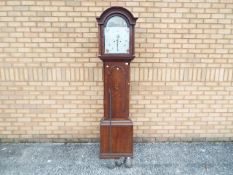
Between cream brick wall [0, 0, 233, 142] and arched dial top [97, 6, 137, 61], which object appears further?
cream brick wall [0, 0, 233, 142]

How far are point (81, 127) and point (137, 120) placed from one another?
95 centimetres

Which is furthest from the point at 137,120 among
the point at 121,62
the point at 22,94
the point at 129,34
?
the point at 22,94

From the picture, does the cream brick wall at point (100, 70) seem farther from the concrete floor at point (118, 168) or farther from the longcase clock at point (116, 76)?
the longcase clock at point (116, 76)

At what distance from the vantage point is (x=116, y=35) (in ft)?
12.7

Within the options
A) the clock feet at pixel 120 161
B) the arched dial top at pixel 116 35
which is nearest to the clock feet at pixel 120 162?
the clock feet at pixel 120 161

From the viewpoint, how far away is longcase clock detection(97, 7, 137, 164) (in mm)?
3826

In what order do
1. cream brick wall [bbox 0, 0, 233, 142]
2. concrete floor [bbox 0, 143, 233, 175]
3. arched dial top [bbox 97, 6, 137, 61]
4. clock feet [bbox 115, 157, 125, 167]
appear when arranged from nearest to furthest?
arched dial top [bbox 97, 6, 137, 61] < concrete floor [bbox 0, 143, 233, 175] < clock feet [bbox 115, 157, 125, 167] < cream brick wall [bbox 0, 0, 233, 142]

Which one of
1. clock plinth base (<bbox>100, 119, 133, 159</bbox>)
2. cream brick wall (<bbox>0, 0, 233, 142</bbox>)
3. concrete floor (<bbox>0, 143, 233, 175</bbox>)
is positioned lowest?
concrete floor (<bbox>0, 143, 233, 175</bbox>)

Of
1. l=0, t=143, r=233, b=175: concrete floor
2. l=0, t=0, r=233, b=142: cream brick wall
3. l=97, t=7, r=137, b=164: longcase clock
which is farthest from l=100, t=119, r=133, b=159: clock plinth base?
l=0, t=0, r=233, b=142: cream brick wall

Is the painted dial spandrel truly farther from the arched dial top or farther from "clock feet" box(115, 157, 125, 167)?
"clock feet" box(115, 157, 125, 167)

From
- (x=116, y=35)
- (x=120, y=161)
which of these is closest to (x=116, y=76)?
(x=116, y=35)

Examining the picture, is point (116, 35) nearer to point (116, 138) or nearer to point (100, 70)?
point (100, 70)

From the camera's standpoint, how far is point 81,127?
4.88 m

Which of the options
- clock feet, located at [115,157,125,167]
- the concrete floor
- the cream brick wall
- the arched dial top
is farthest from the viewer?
the cream brick wall
